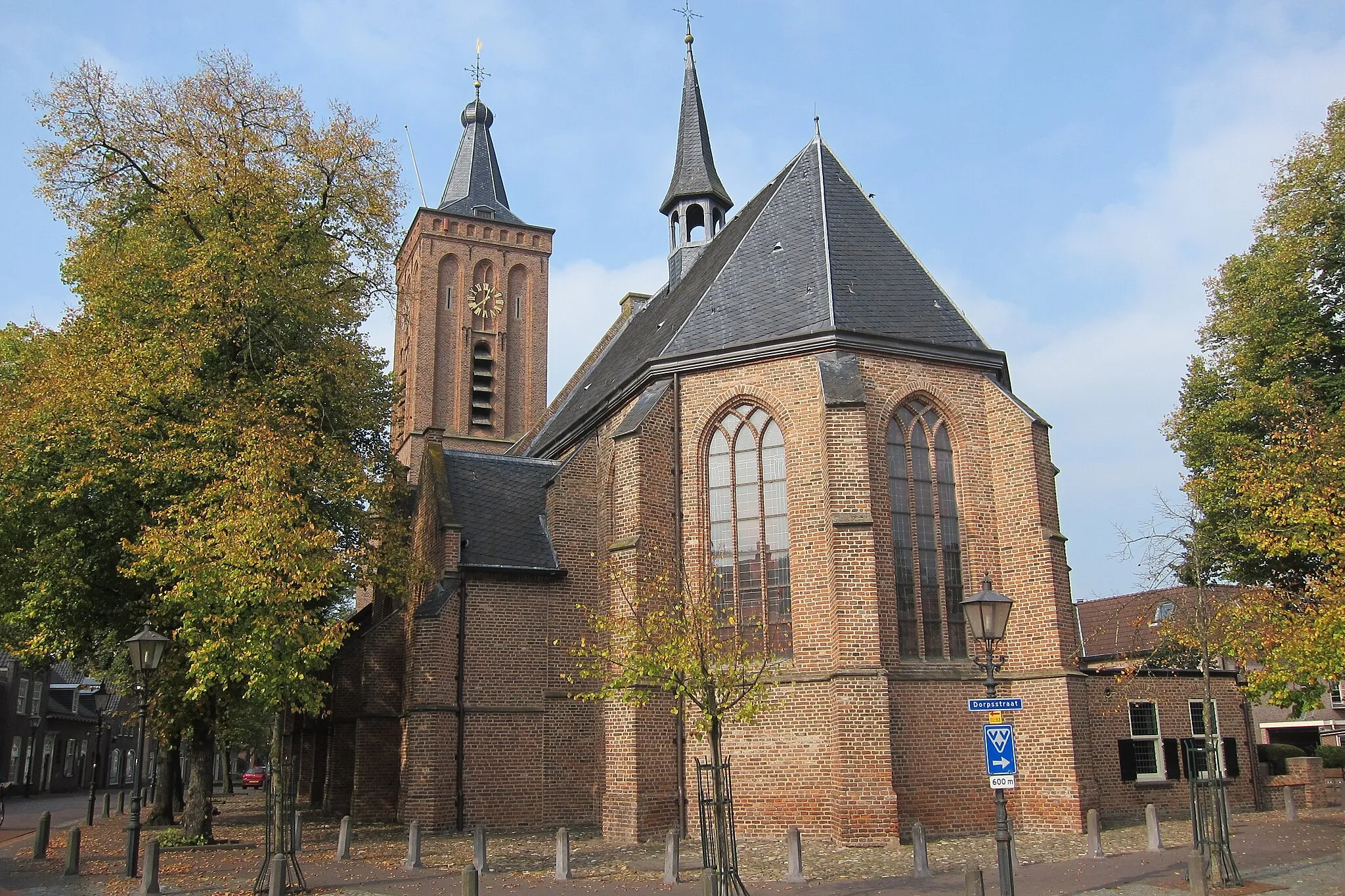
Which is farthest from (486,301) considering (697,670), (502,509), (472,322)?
(697,670)

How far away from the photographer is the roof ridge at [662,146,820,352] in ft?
68.1

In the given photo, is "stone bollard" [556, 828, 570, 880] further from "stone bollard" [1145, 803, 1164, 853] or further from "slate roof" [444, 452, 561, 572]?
"stone bollard" [1145, 803, 1164, 853]

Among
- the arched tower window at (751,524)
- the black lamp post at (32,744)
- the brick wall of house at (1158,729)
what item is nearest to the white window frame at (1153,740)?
the brick wall of house at (1158,729)

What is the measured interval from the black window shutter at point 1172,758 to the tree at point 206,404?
53.8 feet

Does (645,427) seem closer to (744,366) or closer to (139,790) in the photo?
(744,366)

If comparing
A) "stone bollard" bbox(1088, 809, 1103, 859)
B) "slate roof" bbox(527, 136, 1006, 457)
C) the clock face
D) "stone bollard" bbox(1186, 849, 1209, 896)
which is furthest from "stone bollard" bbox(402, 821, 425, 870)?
the clock face

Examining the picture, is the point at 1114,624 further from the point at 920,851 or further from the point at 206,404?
the point at 206,404

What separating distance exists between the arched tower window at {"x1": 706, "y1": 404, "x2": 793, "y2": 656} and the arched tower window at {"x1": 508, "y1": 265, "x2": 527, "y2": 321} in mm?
19028

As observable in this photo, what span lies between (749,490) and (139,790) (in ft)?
35.1

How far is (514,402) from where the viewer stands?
118 feet

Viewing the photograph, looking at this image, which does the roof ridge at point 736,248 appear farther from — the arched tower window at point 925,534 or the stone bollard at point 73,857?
the stone bollard at point 73,857

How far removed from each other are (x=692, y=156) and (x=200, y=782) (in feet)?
66.8

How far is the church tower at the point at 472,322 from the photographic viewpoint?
34938mm

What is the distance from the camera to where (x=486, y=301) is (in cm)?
3650
